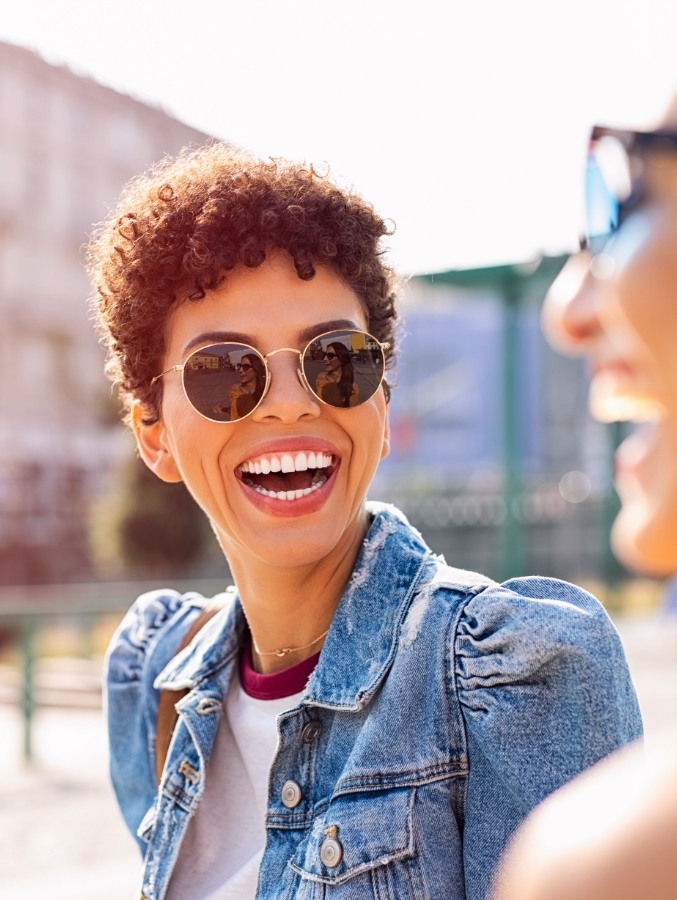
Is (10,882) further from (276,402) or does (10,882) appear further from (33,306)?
(33,306)

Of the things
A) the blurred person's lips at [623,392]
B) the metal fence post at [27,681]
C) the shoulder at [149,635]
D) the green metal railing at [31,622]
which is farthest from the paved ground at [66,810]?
the blurred person's lips at [623,392]

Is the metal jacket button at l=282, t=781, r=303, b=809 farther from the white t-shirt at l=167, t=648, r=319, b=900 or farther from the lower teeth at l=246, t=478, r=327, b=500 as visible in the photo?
the lower teeth at l=246, t=478, r=327, b=500

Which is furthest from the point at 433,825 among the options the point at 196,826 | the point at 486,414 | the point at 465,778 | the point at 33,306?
the point at 486,414

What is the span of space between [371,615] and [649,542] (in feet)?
3.36

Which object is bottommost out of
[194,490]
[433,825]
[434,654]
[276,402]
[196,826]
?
[196,826]

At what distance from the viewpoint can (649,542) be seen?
2.28ft

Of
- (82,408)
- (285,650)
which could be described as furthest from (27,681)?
(82,408)

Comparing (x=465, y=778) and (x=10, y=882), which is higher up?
(x=465, y=778)

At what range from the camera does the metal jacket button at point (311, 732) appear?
167 cm

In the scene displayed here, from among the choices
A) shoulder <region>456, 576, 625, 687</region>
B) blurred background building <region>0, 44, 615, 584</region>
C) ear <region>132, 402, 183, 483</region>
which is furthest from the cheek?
blurred background building <region>0, 44, 615, 584</region>

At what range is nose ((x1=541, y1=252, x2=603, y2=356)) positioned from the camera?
0.77 meters

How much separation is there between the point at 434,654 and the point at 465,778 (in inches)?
6.5

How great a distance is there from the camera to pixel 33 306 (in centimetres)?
2498

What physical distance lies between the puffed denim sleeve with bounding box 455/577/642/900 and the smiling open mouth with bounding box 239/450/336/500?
1.33 feet
